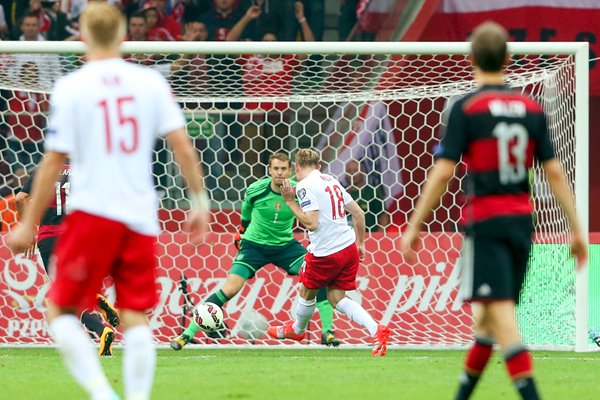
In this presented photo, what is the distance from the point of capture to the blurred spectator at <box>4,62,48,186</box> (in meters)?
11.5

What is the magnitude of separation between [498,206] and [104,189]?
1651 mm

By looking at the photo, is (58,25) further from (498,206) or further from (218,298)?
(498,206)

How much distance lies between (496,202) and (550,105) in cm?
579

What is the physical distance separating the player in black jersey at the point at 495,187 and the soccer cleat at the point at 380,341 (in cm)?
451

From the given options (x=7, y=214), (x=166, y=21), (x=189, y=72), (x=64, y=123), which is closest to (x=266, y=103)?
(x=189, y=72)

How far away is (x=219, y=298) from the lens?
10477 millimetres

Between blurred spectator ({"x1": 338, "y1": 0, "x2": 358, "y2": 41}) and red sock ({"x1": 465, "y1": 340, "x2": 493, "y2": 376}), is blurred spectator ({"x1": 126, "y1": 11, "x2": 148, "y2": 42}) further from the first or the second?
red sock ({"x1": 465, "y1": 340, "x2": 493, "y2": 376})

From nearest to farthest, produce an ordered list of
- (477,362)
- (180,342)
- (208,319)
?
→ (477,362)
(208,319)
(180,342)

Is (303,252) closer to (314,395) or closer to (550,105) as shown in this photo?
(550,105)

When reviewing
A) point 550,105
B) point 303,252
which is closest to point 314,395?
point 303,252

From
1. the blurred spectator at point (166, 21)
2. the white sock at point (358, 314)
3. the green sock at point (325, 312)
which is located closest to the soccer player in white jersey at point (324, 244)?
the white sock at point (358, 314)

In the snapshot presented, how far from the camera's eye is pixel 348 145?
1228 cm

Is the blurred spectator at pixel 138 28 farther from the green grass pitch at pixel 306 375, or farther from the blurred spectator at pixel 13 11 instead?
the green grass pitch at pixel 306 375

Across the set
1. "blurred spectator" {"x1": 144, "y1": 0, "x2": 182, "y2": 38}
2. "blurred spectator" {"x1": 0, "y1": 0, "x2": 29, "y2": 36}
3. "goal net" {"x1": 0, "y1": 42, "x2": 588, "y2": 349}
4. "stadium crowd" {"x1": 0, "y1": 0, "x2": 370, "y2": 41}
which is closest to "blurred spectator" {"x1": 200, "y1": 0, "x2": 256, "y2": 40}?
"stadium crowd" {"x1": 0, "y1": 0, "x2": 370, "y2": 41}
